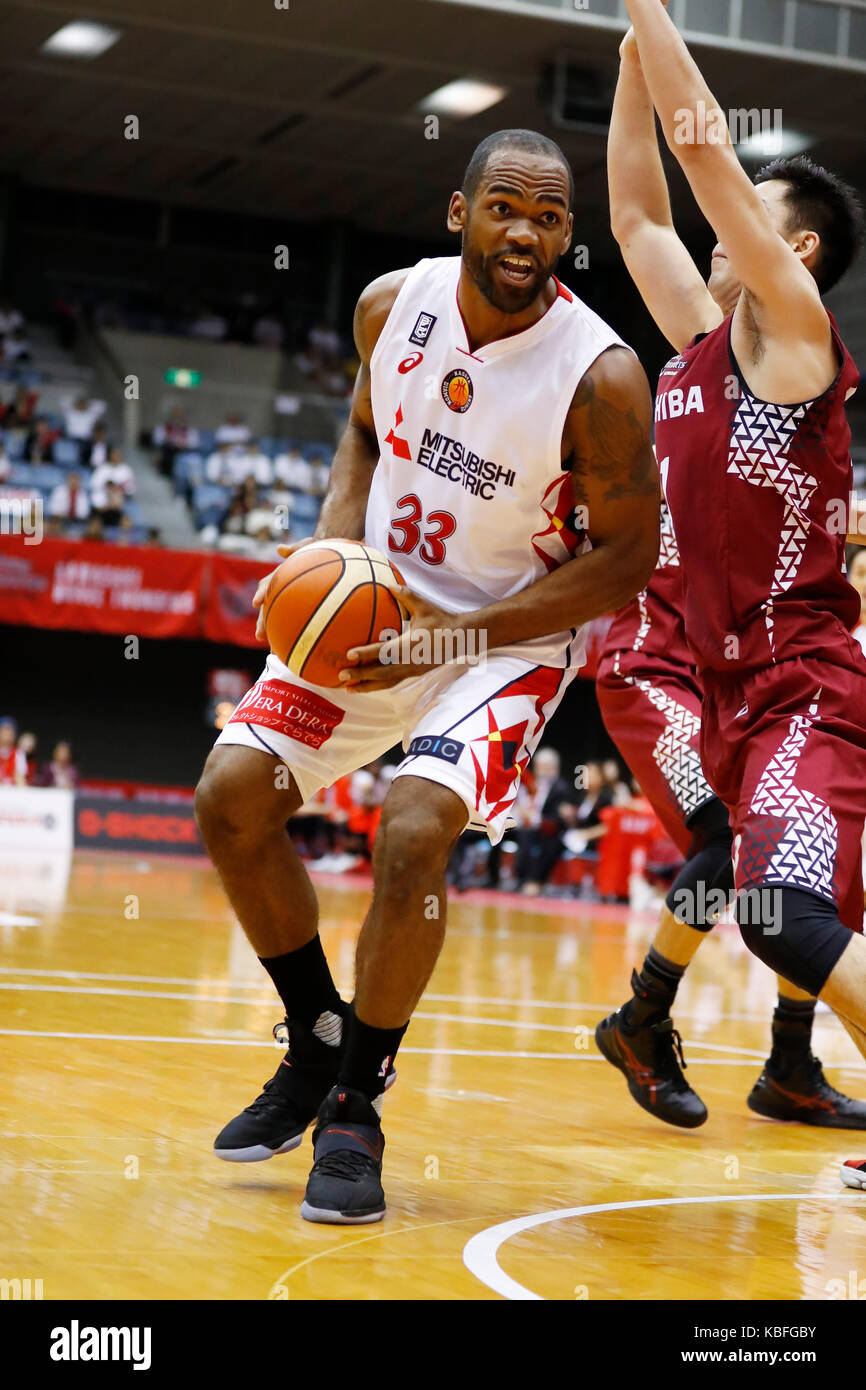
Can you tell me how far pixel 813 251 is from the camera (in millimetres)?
Answer: 3658

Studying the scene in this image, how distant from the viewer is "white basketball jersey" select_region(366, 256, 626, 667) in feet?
11.6

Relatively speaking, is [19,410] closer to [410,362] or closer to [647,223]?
[647,223]

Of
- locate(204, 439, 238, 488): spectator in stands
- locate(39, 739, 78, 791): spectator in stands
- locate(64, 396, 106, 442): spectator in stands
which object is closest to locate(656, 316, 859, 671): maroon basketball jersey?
locate(39, 739, 78, 791): spectator in stands

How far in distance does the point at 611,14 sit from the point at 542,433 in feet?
53.1

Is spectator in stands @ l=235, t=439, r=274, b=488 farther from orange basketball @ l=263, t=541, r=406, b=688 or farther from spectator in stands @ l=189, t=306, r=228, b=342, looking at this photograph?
orange basketball @ l=263, t=541, r=406, b=688

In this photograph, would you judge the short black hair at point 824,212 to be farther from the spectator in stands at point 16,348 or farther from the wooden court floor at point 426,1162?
the spectator in stands at point 16,348

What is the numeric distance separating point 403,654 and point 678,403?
3.01ft

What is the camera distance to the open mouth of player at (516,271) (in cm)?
341

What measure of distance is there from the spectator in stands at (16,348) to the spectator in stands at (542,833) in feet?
A: 35.4

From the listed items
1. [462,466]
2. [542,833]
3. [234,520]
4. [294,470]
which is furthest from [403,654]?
[294,470]

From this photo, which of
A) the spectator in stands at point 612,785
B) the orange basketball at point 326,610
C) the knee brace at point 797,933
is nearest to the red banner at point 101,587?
the spectator in stands at point 612,785

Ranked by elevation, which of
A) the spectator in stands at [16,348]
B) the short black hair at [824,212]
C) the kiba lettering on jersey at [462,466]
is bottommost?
the kiba lettering on jersey at [462,466]

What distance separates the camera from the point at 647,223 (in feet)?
13.9
